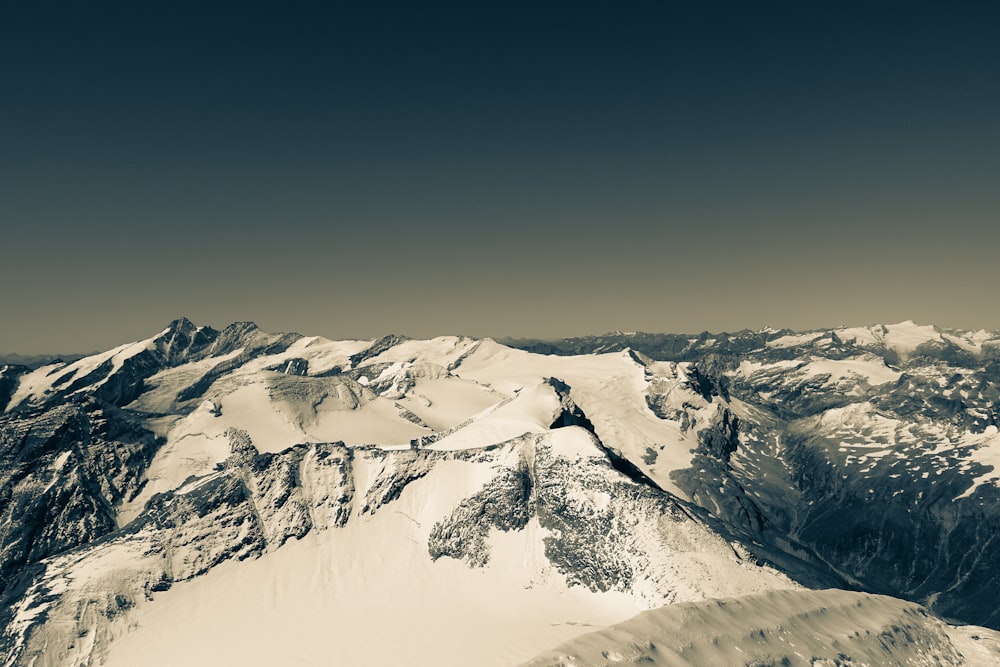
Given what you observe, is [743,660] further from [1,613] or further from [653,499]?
[1,613]

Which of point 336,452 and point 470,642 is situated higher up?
point 336,452

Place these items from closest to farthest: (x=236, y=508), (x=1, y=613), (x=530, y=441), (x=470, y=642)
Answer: (x=470, y=642)
(x=1, y=613)
(x=236, y=508)
(x=530, y=441)

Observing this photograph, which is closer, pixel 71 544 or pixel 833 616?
pixel 833 616

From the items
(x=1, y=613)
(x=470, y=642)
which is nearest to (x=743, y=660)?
(x=470, y=642)

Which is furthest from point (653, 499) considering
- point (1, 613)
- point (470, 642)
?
point (1, 613)

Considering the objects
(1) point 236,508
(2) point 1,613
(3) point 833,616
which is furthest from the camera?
(1) point 236,508

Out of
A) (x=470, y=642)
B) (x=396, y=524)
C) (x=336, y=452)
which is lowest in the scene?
(x=470, y=642)

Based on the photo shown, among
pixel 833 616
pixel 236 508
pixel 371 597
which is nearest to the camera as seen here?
pixel 833 616

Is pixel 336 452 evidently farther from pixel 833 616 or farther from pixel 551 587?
pixel 833 616

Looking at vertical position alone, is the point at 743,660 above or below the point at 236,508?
above
